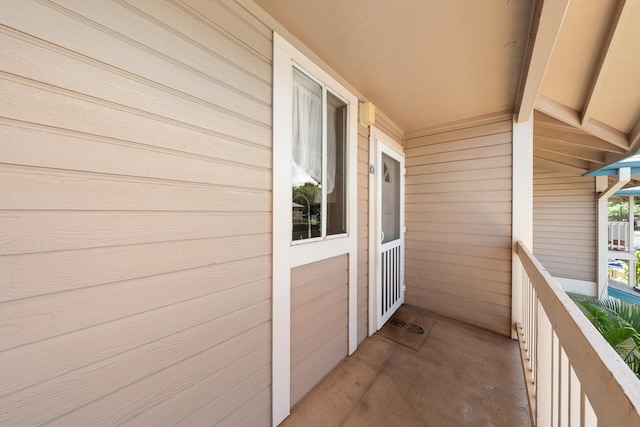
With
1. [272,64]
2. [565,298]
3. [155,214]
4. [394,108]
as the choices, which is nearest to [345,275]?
[565,298]

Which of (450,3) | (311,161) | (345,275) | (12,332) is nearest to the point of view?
(12,332)

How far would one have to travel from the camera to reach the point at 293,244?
1525 millimetres

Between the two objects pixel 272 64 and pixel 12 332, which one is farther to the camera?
pixel 272 64

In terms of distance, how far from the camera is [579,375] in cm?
69

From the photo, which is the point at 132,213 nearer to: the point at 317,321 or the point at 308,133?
the point at 308,133

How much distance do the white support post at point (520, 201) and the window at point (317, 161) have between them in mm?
1886

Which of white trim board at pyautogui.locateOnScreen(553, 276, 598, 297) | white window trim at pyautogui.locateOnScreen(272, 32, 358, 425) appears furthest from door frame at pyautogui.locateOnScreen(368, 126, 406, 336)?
white trim board at pyautogui.locateOnScreen(553, 276, 598, 297)

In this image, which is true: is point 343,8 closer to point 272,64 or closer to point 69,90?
point 272,64

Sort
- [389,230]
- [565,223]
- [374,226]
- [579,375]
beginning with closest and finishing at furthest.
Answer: [579,375], [374,226], [389,230], [565,223]

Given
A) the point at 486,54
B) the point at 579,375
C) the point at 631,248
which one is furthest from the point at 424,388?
the point at 631,248

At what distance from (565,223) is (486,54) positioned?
5372mm

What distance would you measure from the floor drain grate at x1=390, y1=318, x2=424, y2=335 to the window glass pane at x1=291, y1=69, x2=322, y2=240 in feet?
5.46

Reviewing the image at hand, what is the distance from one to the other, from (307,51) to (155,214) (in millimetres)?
1432

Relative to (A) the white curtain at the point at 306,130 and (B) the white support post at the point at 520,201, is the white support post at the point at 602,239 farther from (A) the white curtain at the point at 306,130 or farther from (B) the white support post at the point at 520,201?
(A) the white curtain at the point at 306,130
